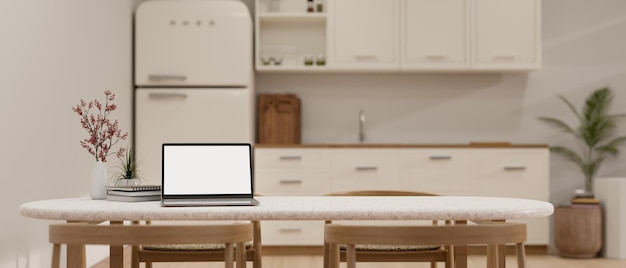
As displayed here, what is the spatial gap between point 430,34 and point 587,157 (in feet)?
5.46

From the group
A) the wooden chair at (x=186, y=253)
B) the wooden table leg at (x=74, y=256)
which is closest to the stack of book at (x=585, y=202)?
the wooden chair at (x=186, y=253)

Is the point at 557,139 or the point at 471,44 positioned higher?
the point at 471,44

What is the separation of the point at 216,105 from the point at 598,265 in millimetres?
2862

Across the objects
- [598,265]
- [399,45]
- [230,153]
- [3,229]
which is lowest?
[598,265]

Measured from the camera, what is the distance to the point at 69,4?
4312 mm

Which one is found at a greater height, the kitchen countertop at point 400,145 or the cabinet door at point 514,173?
the kitchen countertop at point 400,145

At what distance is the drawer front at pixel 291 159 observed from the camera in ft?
19.4

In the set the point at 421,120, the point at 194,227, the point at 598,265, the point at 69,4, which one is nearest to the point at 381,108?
the point at 421,120

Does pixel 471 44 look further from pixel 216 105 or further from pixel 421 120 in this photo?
pixel 216 105

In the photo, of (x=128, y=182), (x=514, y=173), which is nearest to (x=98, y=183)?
(x=128, y=182)

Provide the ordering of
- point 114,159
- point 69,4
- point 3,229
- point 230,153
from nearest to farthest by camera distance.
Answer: point 230,153 < point 3,229 < point 69,4 < point 114,159

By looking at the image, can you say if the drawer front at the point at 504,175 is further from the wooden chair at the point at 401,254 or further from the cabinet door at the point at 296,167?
the wooden chair at the point at 401,254

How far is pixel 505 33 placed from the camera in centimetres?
605

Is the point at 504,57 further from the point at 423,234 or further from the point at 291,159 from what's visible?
the point at 423,234
